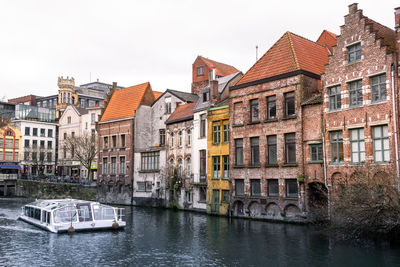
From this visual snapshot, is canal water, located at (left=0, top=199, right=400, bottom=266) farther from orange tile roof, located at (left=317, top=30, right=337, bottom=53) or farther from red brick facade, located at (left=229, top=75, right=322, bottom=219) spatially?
orange tile roof, located at (left=317, top=30, right=337, bottom=53)

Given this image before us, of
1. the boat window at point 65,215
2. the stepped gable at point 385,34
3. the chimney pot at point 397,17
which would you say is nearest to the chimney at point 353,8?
the stepped gable at point 385,34

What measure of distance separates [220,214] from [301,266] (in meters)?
20.7

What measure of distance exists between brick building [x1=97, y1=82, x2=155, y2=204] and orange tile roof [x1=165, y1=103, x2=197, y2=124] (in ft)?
21.9

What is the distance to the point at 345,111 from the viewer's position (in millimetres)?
31016

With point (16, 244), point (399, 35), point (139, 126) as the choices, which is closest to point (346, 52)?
point (399, 35)

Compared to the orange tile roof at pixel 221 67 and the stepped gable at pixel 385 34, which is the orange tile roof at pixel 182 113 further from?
the stepped gable at pixel 385 34

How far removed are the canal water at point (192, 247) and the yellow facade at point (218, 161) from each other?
5805 millimetres

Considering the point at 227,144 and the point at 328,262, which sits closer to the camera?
the point at 328,262

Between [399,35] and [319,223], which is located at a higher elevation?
[399,35]

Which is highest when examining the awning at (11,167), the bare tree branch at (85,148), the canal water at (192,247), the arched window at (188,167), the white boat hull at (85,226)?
the bare tree branch at (85,148)

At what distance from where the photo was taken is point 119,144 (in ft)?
189

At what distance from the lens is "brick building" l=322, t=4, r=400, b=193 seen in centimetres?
2838

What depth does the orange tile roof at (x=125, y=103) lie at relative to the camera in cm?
5728

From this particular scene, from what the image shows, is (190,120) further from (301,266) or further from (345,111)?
(301,266)
